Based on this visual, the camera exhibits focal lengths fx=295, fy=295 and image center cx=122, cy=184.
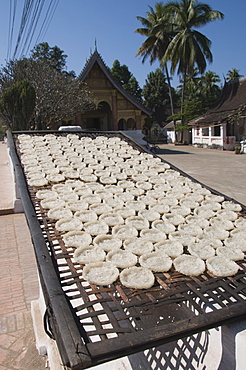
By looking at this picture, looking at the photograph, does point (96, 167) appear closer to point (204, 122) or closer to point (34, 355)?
point (34, 355)

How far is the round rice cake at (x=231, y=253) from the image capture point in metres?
1.82

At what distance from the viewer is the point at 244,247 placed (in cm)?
196

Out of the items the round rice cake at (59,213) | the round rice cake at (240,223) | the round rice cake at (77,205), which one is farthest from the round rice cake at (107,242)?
the round rice cake at (240,223)

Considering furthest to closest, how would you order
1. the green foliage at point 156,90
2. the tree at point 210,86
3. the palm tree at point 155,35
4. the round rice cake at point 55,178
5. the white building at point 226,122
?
1. the green foliage at point 156,90
2. the tree at point 210,86
3. the palm tree at point 155,35
4. the white building at point 226,122
5. the round rice cake at point 55,178

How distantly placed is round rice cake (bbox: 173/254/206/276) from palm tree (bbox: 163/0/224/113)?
23.9 m

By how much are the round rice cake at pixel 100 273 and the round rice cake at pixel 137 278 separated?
0.17ft

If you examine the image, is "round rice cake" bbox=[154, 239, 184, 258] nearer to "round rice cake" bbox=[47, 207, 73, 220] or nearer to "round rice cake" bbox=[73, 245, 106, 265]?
"round rice cake" bbox=[73, 245, 106, 265]

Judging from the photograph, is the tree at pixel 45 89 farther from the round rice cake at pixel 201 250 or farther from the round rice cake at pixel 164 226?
the round rice cake at pixel 201 250

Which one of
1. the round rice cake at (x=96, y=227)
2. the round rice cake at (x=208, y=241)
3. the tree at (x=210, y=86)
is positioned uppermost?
the tree at (x=210, y=86)

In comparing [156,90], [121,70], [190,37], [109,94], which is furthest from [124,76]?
[109,94]

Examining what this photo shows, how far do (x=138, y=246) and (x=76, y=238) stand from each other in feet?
1.36

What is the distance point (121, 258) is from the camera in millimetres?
1790

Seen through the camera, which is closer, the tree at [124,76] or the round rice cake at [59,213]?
the round rice cake at [59,213]

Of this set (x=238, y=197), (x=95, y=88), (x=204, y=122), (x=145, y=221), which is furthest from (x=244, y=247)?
(x=204, y=122)
